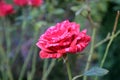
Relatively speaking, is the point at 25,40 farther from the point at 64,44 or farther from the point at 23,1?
the point at 64,44

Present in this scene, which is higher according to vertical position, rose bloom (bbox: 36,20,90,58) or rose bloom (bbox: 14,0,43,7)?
rose bloom (bbox: 14,0,43,7)

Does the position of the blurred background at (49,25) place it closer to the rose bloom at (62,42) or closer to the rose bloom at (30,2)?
the rose bloom at (30,2)

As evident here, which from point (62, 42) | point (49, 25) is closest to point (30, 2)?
point (49, 25)

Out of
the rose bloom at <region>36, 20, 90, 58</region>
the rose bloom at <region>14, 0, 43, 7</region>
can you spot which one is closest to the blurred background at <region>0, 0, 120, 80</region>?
the rose bloom at <region>14, 0, 43, 7</region>

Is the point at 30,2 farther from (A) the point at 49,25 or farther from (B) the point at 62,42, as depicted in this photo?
(B) the point at 62,42

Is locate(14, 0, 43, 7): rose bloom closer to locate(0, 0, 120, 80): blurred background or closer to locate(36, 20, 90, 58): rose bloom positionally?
locate(0, 0, 120, 80): blurred background

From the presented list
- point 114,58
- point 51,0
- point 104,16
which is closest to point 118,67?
point 114,58

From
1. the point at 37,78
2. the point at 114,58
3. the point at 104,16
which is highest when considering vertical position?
the point at 104,16

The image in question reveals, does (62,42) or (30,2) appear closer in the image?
(62,42)
